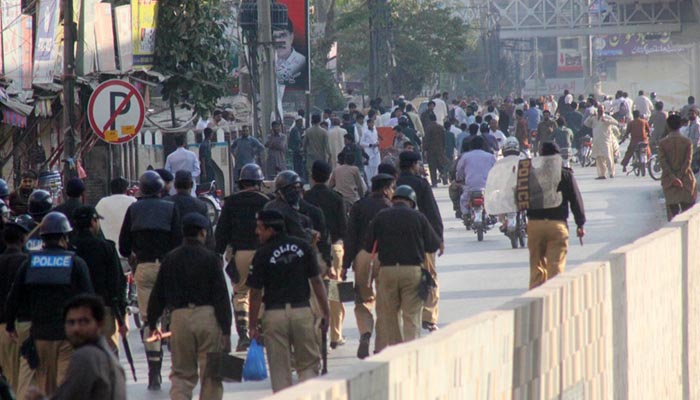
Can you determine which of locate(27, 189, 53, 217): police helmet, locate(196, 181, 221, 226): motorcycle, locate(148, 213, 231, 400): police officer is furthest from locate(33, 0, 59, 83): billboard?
locate(148, 213, 231, 400): police officer

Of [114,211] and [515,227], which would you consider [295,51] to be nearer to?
[515,227]

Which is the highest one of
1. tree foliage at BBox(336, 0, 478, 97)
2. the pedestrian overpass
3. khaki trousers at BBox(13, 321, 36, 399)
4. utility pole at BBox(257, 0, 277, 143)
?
the pedestrian overpass

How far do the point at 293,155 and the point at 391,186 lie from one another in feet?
68.0

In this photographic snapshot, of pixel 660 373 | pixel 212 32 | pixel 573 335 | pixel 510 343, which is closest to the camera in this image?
pixel 510 343

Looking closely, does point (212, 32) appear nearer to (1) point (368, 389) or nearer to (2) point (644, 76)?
(1) point (368, 389)

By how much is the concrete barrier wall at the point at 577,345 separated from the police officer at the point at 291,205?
9.69ft

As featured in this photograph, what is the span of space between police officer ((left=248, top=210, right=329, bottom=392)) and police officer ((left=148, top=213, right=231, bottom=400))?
0.79 ft

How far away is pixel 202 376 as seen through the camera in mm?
9484

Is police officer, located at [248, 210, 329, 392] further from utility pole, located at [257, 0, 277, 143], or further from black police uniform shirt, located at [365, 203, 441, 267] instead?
utility pole, located at [257, 0, 277, 143]

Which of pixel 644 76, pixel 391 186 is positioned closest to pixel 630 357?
pixel 391 186

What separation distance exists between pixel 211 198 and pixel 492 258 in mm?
4738

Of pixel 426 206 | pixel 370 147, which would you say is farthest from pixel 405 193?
pixel 370 147

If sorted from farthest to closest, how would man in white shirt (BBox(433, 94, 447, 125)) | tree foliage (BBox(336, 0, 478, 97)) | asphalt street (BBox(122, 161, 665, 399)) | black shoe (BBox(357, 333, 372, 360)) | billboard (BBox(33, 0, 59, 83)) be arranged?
1. tree foliage (BBox(336, 0, 478, 97))
2. man in white shirt (BBox(433, 94, 447, 125))
3. billboard (BBox(33, 0, 59, 83))
4. asphalt street (BBox(122, 161, 665, 399))
5. black shoe (BBox(357, 333, 372, 360))

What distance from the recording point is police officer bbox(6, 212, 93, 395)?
9.09 meters
